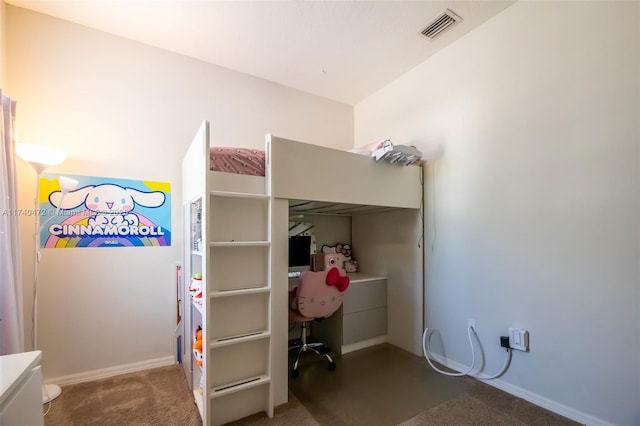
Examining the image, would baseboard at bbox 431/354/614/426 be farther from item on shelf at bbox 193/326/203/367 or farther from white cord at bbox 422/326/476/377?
item on shelf at bbox 193/326/203/367

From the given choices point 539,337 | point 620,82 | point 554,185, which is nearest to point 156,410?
point 539,337

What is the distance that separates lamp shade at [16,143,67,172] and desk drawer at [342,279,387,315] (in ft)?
8.67

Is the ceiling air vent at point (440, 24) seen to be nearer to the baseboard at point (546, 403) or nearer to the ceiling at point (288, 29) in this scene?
the ceiling at point (288, 29)

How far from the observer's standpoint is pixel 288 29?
2512 mm

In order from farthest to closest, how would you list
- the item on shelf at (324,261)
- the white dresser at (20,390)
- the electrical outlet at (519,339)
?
the item on shelf at (324,261), the electrical outlet at (519,339), the white dresser at (20,390)

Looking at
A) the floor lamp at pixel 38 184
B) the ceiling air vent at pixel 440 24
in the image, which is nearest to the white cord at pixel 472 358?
the ceiling air vent at pixel 440 24

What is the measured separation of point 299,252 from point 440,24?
2.54m

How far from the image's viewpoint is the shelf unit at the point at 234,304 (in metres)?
1.76

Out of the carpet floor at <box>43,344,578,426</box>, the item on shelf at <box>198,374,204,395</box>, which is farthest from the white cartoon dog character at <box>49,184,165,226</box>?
the item on shelf at <box>198,374,204,395</box>

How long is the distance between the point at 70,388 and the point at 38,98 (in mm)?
2336

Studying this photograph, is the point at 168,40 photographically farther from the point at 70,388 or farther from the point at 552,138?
the point at 552,138

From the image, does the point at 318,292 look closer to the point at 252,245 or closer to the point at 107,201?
the point at 252,245

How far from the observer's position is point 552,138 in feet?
6.61

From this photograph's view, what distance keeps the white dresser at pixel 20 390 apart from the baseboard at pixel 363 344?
231 centimetres
